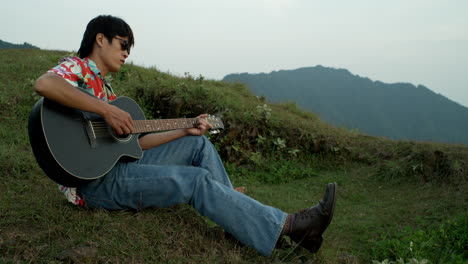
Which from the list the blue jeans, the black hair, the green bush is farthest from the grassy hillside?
the black hair

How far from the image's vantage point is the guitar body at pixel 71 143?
1931 mm

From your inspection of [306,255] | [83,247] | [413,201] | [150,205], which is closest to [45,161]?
[83,247]

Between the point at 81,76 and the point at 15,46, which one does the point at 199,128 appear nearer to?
the point at 81,76

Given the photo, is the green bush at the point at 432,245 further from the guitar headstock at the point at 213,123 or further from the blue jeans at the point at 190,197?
the guitar headstock at the point at 213,123

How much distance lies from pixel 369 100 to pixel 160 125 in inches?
1472

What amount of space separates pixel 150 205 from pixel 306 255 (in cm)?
113

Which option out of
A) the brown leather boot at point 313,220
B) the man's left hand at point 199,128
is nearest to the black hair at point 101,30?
the man's left hand at point 199,128

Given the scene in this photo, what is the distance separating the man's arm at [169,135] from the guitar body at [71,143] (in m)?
0.39

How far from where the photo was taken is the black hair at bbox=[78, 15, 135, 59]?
254 centimetres

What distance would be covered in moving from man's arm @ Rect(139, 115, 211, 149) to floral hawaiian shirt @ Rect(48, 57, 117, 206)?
45 centimetres

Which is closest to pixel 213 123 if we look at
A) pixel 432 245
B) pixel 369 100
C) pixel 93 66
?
pixel 93 66

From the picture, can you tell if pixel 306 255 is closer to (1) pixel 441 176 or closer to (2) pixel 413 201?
(2) pixel 413 201

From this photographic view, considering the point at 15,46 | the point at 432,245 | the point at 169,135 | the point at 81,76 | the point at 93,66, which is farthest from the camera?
the point at 15,46

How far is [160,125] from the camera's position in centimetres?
264
